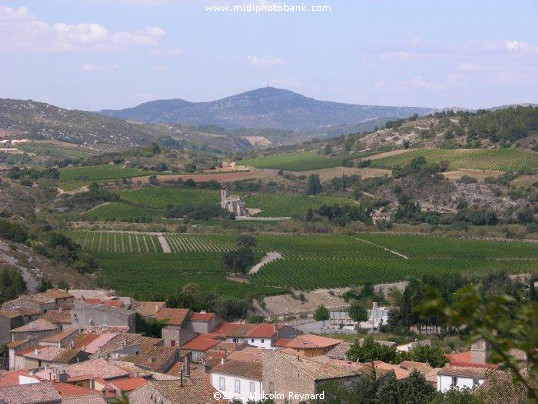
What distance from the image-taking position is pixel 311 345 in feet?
101

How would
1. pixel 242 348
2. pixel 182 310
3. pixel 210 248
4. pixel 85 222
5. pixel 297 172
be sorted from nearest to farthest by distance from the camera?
pixel 242 348 < pixel 182 310 < pixel 210 248 < pixel 85 222 < pixel 297 172

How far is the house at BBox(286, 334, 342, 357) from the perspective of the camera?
98.9 feet

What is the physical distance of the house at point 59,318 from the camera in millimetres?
34156

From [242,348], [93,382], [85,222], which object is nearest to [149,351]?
[242,348]

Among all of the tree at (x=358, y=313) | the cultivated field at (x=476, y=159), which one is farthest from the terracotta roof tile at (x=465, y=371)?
the cultivated field at (x=476, y=159)

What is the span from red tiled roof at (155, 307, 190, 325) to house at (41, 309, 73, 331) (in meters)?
2.93

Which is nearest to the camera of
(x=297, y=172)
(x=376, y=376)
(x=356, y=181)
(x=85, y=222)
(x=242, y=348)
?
(x=376, y=376)

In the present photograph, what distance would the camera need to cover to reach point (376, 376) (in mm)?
22812

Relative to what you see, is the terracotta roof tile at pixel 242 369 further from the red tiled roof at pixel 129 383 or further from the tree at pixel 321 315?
the tree at pixel 321 315

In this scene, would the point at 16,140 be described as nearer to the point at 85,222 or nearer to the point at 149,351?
the point at 85,222

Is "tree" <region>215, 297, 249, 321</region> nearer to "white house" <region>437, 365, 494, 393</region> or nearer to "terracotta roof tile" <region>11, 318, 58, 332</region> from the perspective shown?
"terracotta roof tile" <region>11, 318, 58, 332</region>

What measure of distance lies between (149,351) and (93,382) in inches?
226

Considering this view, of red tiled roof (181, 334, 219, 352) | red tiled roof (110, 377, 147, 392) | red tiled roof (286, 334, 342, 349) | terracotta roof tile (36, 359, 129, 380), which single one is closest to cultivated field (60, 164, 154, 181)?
red tiled roof (181, 334, 219, 352)

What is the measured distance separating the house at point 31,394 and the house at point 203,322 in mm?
17786
